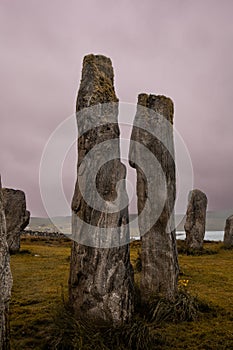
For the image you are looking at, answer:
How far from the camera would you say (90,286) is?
770 centimetres

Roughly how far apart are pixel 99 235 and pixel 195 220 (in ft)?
62.2

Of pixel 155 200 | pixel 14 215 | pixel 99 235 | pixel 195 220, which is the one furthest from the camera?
pixel 195 220

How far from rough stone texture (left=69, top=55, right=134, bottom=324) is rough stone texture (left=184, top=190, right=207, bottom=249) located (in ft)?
58.5

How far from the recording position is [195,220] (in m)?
25.8

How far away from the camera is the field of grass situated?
7.58 metres

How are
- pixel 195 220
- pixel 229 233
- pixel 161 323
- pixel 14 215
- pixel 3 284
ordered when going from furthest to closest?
pixel 229 233
pixel 195 220
pixel 14 215
pixel 161 323
pixel 3 284

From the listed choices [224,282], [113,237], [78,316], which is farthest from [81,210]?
[224,282]

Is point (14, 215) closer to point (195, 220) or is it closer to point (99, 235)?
point (195, 220)

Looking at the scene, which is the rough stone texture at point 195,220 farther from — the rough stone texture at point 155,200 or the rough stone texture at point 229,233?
the rough stone texture at point 155,200

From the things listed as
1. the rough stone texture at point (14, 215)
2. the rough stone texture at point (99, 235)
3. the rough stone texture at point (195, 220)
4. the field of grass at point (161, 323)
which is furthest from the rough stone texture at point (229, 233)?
the rough stone texture at point (99, 235)

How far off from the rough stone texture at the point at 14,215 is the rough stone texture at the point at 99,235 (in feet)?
47.3

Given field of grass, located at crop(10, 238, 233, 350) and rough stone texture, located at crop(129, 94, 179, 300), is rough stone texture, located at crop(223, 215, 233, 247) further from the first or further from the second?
rough stone texture, located at crop(129, 94, 179, 300)

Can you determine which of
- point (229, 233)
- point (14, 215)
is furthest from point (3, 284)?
point (229, 233)

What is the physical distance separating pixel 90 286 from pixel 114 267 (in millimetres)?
610
